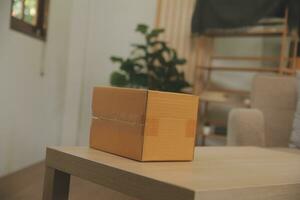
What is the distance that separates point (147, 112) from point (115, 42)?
9.18 ft

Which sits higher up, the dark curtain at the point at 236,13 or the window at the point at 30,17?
the dark curtain at the point at 236,13

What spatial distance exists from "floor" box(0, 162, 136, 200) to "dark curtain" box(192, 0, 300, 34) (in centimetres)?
175

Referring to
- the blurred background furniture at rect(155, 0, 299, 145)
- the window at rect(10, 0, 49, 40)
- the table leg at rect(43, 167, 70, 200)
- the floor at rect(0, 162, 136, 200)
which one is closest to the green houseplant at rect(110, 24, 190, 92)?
the blurred background furniture at rect(155, 0, 299, 145)

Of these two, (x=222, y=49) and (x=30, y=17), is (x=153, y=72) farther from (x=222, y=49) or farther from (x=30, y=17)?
(x=30, y=17)

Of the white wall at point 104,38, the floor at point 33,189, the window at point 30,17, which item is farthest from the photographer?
the white wall at point 104,38

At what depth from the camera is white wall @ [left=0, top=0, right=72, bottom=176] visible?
234 centimetres

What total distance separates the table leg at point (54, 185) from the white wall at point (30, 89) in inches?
53.5

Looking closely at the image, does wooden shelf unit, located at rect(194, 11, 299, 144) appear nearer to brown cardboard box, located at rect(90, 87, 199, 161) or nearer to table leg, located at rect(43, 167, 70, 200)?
brown cardboard box, located at rect(90, 87, 199, 161)

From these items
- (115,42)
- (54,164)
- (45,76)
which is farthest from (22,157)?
(54,164)

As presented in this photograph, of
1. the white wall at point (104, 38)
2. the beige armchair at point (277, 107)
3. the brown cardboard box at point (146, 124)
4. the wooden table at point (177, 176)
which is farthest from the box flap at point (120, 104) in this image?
the white wall at point (104, 38)

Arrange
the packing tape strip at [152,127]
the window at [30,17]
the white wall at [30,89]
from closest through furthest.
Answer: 1. the packing tape strip at [152,127]
2. the white wall at [30,89]
3. the window at [30,17]

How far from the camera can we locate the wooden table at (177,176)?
2.50 ft

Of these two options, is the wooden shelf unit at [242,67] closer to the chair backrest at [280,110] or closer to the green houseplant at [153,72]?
the green houseplant at [153,72]

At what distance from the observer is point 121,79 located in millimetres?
3178
